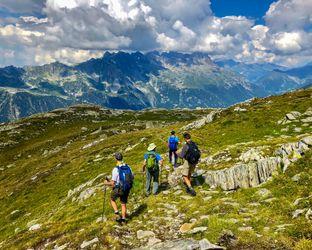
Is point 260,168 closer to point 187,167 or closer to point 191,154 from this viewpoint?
point 191,154

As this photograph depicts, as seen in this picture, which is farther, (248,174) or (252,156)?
(252,156)

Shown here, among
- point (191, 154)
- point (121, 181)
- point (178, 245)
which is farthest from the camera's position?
point (191, 154)

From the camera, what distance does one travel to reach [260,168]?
68.8 feet

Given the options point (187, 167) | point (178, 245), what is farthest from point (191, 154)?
point (178, 245)

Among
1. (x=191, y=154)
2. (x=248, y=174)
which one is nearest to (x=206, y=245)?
(x=248, y=174)

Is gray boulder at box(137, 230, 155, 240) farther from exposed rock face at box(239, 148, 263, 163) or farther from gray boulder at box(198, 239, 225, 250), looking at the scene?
exposed rock face at box(239, 148, 263, 163)

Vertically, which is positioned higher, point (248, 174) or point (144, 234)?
point (248, 174)

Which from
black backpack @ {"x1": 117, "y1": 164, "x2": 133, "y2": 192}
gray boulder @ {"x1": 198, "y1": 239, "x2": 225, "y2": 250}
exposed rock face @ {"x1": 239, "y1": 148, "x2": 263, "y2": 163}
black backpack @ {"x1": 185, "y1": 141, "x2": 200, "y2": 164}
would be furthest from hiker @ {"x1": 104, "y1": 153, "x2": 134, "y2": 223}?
exposed rock face @ {"x1": 239, "y1": 148, "x2": 263, "y2": 163}

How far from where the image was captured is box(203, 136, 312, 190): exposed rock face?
20.7m

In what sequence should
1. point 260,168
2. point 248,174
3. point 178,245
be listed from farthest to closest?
1. point 248,174
2. point 260,168
3. point 178,245

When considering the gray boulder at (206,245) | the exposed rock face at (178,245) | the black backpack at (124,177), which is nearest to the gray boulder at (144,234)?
the exposed rock face at (178,245)

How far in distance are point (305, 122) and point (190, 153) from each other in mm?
24294

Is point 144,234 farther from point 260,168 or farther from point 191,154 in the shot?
point 260,168

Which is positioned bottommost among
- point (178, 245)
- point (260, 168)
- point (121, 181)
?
point (178, 245)
